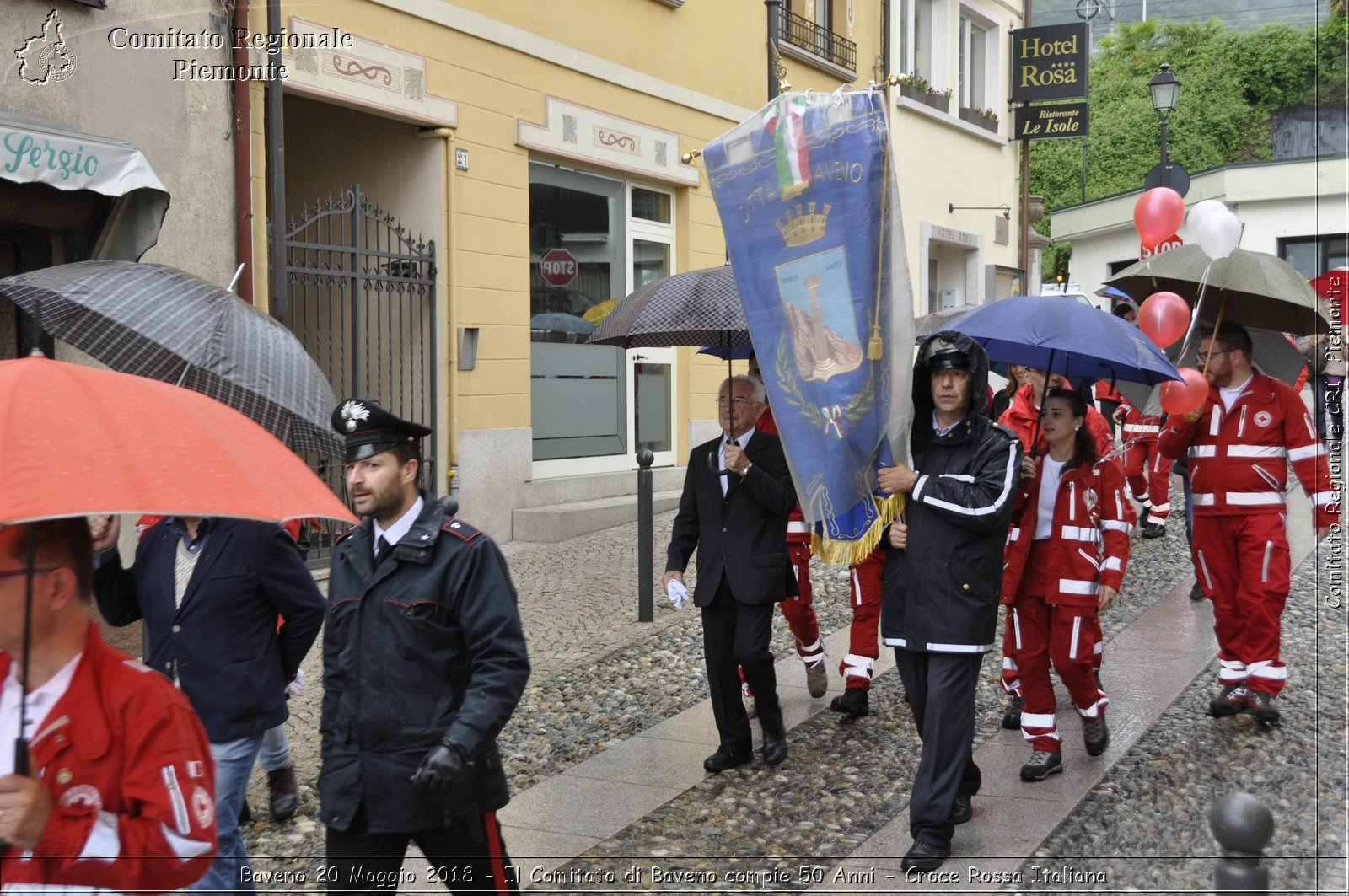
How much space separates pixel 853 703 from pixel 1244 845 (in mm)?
4071

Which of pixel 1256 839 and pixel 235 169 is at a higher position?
pixel 235 169

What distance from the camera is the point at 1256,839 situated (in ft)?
9.22

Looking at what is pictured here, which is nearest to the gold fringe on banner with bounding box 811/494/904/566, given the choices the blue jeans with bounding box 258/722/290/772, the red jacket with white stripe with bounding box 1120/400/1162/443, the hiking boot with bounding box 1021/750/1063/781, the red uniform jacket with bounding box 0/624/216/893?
the hiking boot with bounding box 1021/750/1063/781

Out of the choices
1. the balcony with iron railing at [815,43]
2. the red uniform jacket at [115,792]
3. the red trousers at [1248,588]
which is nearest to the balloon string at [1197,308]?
the red trousers at [1248,588]

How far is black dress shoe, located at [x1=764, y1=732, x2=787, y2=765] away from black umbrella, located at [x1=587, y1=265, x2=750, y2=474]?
1347 mm

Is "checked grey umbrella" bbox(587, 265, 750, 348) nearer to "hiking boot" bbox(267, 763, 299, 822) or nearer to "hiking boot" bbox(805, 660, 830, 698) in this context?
"hiking boot" bbox(805, 660, 830, 698)

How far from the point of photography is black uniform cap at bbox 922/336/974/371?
4.97 meters

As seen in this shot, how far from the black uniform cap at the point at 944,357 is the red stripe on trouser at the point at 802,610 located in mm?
2122

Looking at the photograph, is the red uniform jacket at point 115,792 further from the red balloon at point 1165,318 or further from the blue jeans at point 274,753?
the red balloon at point 1165,318

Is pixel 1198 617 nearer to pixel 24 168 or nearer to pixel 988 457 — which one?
pixel 988 457

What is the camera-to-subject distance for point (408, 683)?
3.49 m

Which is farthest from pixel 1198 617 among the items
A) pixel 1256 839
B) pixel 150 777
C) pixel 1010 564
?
pixel 150 777

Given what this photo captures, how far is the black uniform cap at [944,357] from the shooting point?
4973 mm

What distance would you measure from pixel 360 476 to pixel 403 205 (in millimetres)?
8698
